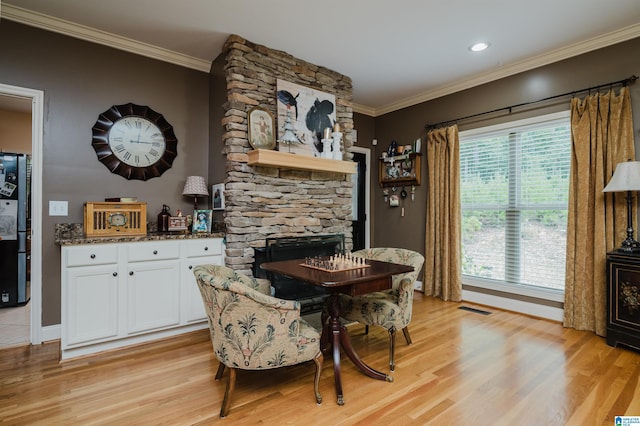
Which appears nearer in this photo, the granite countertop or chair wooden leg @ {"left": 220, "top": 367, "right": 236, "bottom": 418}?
chair wooden leg @ {"left": 220, "top": 367, "right": 236, "bottom": 418}

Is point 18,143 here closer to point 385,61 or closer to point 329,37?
point 329,37

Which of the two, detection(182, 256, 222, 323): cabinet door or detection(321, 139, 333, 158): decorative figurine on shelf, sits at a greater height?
detection(321, 139, 333, 158): decorative figurine on shelf

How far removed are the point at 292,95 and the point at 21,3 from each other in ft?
7.57

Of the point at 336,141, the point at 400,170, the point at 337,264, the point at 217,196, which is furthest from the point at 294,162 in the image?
the point at 400,170

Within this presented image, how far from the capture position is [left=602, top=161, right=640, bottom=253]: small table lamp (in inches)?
109

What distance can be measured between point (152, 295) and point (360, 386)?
189 centimetres

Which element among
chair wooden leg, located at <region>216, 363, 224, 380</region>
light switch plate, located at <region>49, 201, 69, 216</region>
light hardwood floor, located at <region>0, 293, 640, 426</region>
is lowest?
light hardwood floor, located at <region>0, 293, 640, 426</region>

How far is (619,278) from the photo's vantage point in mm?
2814

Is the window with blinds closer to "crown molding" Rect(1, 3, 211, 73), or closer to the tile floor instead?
"crown molding" Rect(1, 3, 211, 73)

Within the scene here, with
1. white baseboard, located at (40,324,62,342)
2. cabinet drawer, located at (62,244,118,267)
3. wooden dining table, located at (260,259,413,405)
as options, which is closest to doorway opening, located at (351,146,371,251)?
wooden dining table, located at (260,259,413,405)

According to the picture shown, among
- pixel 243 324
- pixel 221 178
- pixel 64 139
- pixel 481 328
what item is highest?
pixel 64 139

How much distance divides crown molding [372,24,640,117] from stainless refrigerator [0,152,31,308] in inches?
202

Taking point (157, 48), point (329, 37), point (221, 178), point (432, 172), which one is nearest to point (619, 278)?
point (432, 172)

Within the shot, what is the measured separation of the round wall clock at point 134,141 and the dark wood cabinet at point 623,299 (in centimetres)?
418
